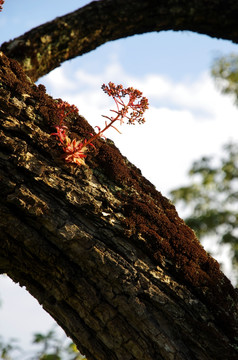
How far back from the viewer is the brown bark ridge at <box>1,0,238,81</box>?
4199 mm

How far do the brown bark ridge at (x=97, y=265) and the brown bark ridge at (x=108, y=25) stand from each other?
62.2 inches

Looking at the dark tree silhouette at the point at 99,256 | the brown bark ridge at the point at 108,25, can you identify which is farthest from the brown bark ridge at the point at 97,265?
the brown bark ridge at the point at 108,25

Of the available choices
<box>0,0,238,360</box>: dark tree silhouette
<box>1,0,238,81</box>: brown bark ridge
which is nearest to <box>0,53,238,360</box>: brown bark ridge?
<box>0,0,238,360</box>: dark tree silhouette

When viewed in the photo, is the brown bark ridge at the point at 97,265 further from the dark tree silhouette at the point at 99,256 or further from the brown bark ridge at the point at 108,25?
the brown bark ridge at the point at 108,25

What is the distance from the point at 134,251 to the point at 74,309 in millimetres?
637

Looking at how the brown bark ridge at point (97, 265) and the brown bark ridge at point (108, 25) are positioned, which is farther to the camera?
the brown bark ridge at point (108, 25)

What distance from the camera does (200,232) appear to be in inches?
396

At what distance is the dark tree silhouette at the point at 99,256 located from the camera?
2520mm

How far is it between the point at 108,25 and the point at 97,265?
3.20m

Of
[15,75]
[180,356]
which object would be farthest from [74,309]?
[15,75]

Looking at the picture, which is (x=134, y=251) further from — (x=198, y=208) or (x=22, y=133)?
(x=198, y=208)

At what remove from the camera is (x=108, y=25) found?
439cm

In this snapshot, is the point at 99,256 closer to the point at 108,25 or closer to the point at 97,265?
the point at 97,265

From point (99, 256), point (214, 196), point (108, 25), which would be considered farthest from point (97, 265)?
point (214, 196)
